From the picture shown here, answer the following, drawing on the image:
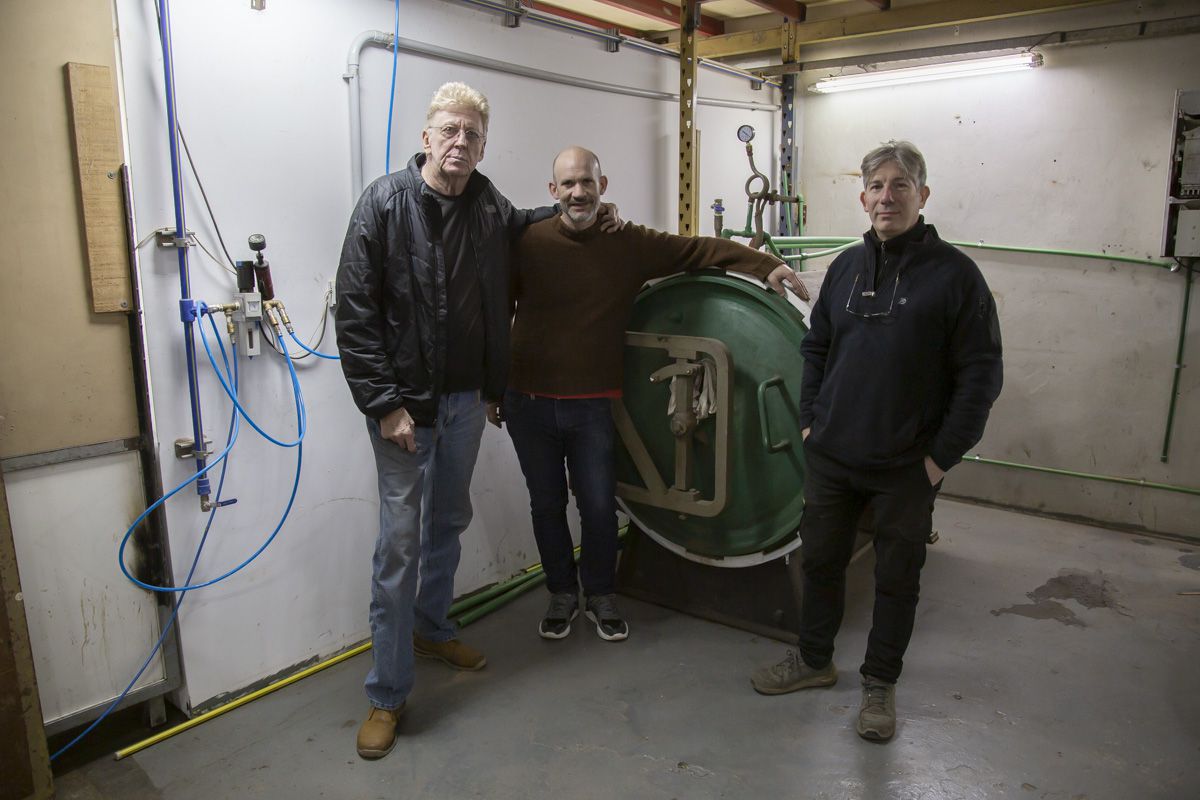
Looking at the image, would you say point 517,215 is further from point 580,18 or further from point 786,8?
point 786,8

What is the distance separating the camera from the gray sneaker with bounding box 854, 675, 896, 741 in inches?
92.0

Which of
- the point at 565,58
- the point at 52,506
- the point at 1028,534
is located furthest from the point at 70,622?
the point at 1028,534

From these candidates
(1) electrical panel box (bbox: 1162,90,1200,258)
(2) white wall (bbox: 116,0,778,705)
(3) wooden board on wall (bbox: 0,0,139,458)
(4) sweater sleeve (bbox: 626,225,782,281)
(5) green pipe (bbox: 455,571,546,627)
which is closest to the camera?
(3) wooden board on wall (bbox: 0,0,139,458)

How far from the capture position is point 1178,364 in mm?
3752

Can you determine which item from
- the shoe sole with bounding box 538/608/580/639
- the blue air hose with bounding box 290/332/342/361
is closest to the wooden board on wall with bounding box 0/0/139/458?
the blue air hose with bounding box 290/332/342/361

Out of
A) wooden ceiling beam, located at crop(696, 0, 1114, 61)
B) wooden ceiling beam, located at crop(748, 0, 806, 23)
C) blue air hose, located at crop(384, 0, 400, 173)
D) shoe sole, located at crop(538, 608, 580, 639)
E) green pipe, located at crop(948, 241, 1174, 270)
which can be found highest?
wooden ceiling beam, located at crop(748, 0, 806, 23)

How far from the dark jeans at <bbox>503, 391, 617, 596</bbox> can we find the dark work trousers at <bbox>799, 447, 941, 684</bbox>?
28.5 inches

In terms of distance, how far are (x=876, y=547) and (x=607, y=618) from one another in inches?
39.9

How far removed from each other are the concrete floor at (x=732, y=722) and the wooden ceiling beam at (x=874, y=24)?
2569mm

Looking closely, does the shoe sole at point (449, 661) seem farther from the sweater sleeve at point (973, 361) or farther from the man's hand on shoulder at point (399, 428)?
the sweater sleeve at point (973, 361)

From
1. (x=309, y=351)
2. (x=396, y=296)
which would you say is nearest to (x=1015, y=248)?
(x=396, y=296)

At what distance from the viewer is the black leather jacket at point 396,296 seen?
2.19 m

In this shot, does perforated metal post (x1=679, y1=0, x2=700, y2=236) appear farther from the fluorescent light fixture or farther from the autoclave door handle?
the autoclave door handle

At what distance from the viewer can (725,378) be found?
9.12ft
